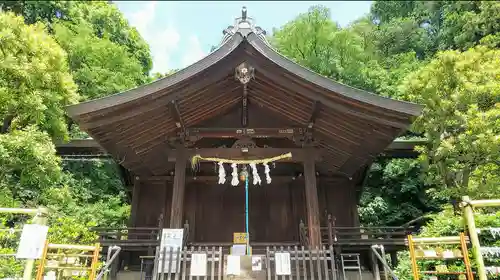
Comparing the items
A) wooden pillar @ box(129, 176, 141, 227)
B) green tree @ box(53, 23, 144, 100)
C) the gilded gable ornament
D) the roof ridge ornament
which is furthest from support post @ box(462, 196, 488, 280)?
green tree @ box(53, 23, 144, 100)

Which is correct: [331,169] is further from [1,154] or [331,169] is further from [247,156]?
[1,154]

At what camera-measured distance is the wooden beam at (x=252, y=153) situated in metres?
8.50

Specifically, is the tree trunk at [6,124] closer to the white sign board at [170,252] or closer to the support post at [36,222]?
the support post at [36,222]

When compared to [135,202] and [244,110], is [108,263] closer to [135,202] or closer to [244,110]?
[244,110]

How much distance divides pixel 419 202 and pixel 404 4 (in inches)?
774

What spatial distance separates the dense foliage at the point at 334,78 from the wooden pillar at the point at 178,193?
2.20 m

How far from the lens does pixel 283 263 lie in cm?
620

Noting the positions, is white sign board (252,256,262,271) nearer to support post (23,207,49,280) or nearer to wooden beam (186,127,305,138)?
wooden beam (186,127,305,138)

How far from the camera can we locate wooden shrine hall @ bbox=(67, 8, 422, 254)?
7.29 meters

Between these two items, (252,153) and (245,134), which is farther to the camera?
(245,134)

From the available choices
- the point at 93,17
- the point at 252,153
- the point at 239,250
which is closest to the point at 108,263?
the point at 239,250

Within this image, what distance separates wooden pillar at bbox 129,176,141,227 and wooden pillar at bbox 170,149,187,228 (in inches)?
127

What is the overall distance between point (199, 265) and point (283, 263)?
57.6 inches

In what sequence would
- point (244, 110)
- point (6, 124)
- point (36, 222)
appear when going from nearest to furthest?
1. point (36, 222)
2. point (244, 110)
3. point (6, 124)
